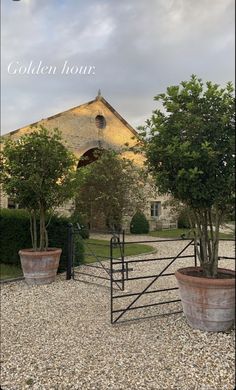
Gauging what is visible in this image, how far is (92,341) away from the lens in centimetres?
394

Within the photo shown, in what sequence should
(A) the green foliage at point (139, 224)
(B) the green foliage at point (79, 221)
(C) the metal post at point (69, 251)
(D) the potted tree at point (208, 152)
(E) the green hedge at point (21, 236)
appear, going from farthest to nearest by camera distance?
(A) the green foliage at point (139, 224) < (B) the green foliage at point (79, 221) < (E) the green hedge at point (21, 236) < (C) the metal post at point (69, 251) < (D) the potted tree at point (208, 152)

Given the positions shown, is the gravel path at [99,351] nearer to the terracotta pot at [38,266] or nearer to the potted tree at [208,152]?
the potted tree at [208,152]

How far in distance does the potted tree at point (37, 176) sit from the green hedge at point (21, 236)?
783 mm

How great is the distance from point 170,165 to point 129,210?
1260cm

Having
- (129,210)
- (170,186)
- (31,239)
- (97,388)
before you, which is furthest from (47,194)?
(129,210)

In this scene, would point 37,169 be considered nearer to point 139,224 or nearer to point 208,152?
point 208,152

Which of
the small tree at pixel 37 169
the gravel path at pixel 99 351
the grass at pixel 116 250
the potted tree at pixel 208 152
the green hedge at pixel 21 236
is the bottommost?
A: the gravel path at pixel 99 351

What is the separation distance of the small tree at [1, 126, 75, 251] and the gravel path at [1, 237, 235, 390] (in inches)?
93.2

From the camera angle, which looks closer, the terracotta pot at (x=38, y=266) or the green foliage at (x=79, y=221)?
the terracotta pot at (x=38, y=266)

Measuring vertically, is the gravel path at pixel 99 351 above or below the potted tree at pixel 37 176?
below

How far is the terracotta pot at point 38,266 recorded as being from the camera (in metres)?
7.07

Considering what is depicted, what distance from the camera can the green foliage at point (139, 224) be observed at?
1598cm

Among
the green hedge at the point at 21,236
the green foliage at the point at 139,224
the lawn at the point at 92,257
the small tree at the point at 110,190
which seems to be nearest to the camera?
the lawn at the point at 92,257

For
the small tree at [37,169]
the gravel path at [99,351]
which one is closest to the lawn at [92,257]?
the small tree at [37,169]
